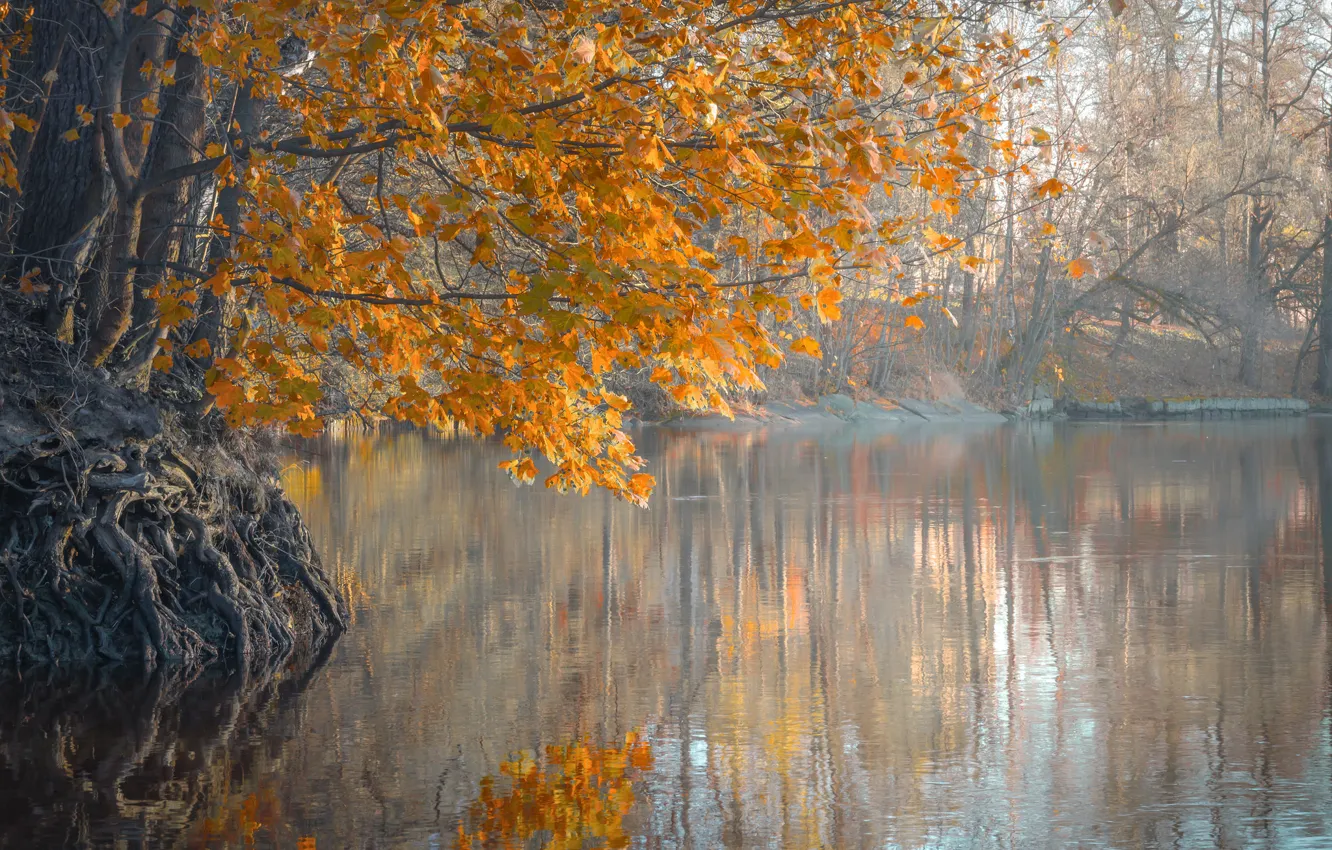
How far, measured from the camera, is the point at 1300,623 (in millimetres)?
11203

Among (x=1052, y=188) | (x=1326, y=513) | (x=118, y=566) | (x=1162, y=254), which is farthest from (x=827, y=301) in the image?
(x=1162, y=254)

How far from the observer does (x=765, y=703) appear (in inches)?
347

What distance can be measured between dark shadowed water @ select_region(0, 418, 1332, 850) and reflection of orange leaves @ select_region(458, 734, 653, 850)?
0.02 m

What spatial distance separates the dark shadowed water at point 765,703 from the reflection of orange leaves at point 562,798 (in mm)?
22

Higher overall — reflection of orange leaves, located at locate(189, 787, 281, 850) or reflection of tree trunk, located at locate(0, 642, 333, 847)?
reflection of tree trunk, located at locate(0, 642, 333, 847)

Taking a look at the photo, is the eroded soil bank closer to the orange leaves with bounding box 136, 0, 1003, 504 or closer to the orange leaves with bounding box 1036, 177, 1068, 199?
the orange leaves with bounding box 136, 0, 1003, 504

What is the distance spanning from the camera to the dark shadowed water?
6621 mm

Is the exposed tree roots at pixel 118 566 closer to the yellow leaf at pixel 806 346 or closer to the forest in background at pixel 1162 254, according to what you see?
the yellow leaf at pixel 806 346

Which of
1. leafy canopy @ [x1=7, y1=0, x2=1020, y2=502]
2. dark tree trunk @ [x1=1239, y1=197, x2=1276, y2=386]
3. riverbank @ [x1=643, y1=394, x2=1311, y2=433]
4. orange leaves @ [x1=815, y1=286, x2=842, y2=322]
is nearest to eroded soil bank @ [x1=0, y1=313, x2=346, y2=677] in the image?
leafy canopy @ [x1=7, y1=0, x2=1020, y2=502]

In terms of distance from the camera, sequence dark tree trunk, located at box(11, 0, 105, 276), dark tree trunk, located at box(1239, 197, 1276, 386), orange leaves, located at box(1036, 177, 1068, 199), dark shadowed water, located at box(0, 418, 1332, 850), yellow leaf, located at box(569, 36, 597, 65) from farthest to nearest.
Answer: dark tree trunk, located at box(1239, 197, 1276, 386), dark tree trunk, located at box(11, 0, 105, 276), orange leaves, located at box(1036, 177, 1068, 199), dark shadowed water, located at box(0, 418, 1332, 850), yellow leaf, located at box(569, 36, 597, 65)

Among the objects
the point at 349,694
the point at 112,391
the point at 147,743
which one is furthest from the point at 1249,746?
the point at 112,391

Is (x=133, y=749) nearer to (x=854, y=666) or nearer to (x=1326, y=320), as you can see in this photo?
(x=854, y=666)

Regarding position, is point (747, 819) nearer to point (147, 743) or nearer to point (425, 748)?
point (425, 748)

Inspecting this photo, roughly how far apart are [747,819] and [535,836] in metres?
0.90
